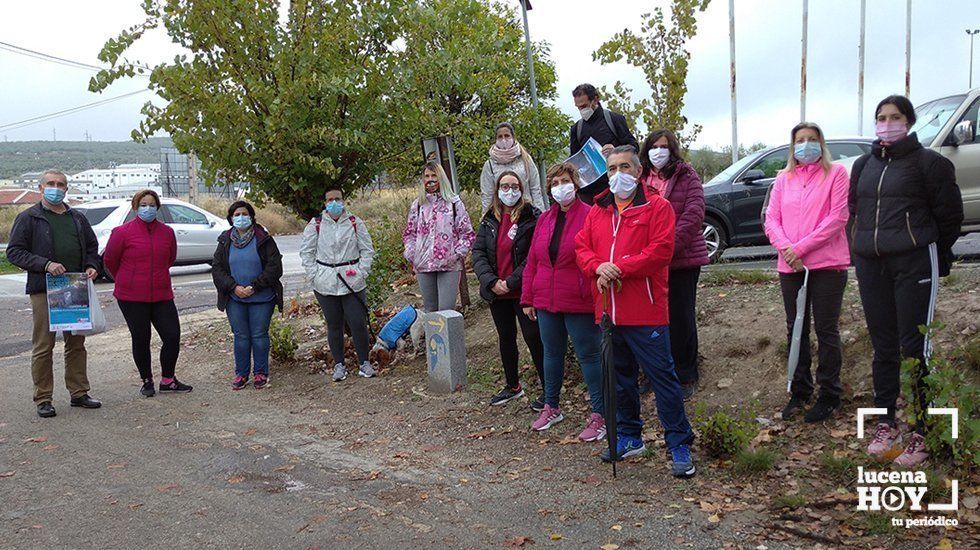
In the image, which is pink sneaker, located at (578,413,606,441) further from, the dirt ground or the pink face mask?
the pink face mask

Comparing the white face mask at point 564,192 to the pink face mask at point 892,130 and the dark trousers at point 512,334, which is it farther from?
the pink face mask at point 892,130

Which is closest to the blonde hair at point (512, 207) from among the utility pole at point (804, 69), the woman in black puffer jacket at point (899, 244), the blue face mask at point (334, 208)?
the blue face mask at point (334, 208)

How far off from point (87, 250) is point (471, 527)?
5.06 metres

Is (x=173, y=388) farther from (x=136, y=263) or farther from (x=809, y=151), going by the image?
(x=809, y=151)

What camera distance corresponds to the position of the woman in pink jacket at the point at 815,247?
18.3 ft

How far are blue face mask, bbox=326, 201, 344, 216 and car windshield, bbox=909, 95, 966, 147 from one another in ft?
20.9

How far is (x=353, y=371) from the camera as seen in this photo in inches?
345

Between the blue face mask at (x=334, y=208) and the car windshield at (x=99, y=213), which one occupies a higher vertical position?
the car windshield at (x=99, y=213)

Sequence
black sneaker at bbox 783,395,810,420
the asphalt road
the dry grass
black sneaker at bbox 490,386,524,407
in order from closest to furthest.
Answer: black sneaker at bbox 783,395,810,420
black sneaker at bbox 490,386,524,407
the asphalt road
the dry grass

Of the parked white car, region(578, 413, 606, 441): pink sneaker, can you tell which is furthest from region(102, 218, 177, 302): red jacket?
the parked white car

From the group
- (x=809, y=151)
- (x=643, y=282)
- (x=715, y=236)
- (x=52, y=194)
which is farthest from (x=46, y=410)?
(x=715, y=236)

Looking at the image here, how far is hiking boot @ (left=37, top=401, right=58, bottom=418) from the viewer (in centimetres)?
752

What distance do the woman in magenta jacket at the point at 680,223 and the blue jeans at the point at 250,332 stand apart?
4180 mm

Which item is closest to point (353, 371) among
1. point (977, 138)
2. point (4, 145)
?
point (977, 138)
